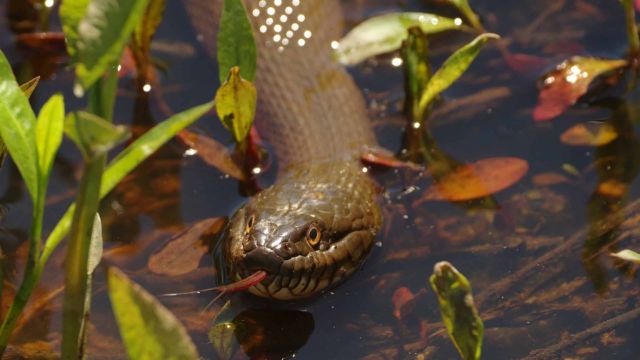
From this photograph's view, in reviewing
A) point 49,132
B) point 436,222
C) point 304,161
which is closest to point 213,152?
point 304,161

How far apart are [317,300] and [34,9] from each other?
2127 mm

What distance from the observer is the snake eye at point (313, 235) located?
3.54 meters

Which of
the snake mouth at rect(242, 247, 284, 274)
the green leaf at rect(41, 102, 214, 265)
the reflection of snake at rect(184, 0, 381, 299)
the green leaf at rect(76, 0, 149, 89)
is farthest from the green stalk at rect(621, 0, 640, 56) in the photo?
the green leaf at rect(76, 0, 149, 89)

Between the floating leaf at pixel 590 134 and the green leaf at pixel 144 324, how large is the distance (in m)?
2.02

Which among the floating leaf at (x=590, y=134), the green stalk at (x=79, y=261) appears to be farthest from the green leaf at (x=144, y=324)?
the floating leaf at (x=590, y=134)

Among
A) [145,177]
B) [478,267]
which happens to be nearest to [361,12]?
[145,177]

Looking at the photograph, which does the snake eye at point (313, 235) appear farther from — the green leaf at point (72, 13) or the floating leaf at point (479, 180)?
the green leaf at point (72, 13)

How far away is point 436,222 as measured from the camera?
12.3 ft

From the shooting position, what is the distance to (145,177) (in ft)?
13.1

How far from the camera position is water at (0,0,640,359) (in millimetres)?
3256

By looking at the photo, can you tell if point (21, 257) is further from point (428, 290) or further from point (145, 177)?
point (428, 290)

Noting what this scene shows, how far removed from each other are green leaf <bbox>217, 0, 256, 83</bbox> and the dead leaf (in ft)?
1.70

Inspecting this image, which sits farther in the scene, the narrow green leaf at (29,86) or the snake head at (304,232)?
the snake head at (304,232)

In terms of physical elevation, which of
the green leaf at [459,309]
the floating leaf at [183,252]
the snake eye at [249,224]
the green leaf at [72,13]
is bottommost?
the floating leaf at [183,252]
